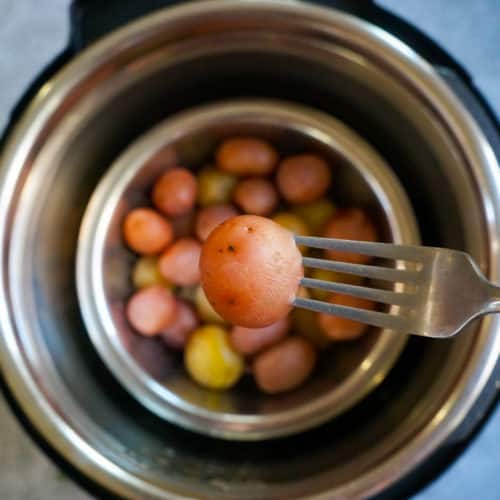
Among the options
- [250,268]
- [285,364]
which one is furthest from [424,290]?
[285,364]

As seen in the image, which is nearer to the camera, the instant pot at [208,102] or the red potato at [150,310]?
the instant pot at [208,102]

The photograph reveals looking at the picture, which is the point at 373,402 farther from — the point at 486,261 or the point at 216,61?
the point at 216,61

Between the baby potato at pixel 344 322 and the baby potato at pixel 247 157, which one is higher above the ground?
the baby potato at pixel 247 157

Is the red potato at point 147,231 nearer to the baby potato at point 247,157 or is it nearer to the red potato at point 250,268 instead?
the baby potato at point 247,157

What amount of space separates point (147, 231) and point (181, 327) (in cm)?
14

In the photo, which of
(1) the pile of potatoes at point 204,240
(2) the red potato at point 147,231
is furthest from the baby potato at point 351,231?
(2) the red potato at point 147,231

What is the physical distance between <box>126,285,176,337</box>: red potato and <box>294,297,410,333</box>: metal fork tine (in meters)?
0.29

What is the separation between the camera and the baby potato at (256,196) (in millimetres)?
783

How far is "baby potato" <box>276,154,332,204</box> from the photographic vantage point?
2.53 feet

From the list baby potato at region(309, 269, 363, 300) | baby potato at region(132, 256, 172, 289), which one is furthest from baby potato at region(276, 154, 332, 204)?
baby potato at region(132, 256, 172, 289)

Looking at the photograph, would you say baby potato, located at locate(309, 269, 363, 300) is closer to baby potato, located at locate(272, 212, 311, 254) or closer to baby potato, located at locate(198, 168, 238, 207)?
baby potato, located at locate(272, 212, 311, 254)

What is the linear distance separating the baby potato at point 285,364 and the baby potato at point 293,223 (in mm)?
125

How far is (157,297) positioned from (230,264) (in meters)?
0.29

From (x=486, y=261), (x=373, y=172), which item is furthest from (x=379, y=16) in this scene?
(x=486, y=261)
